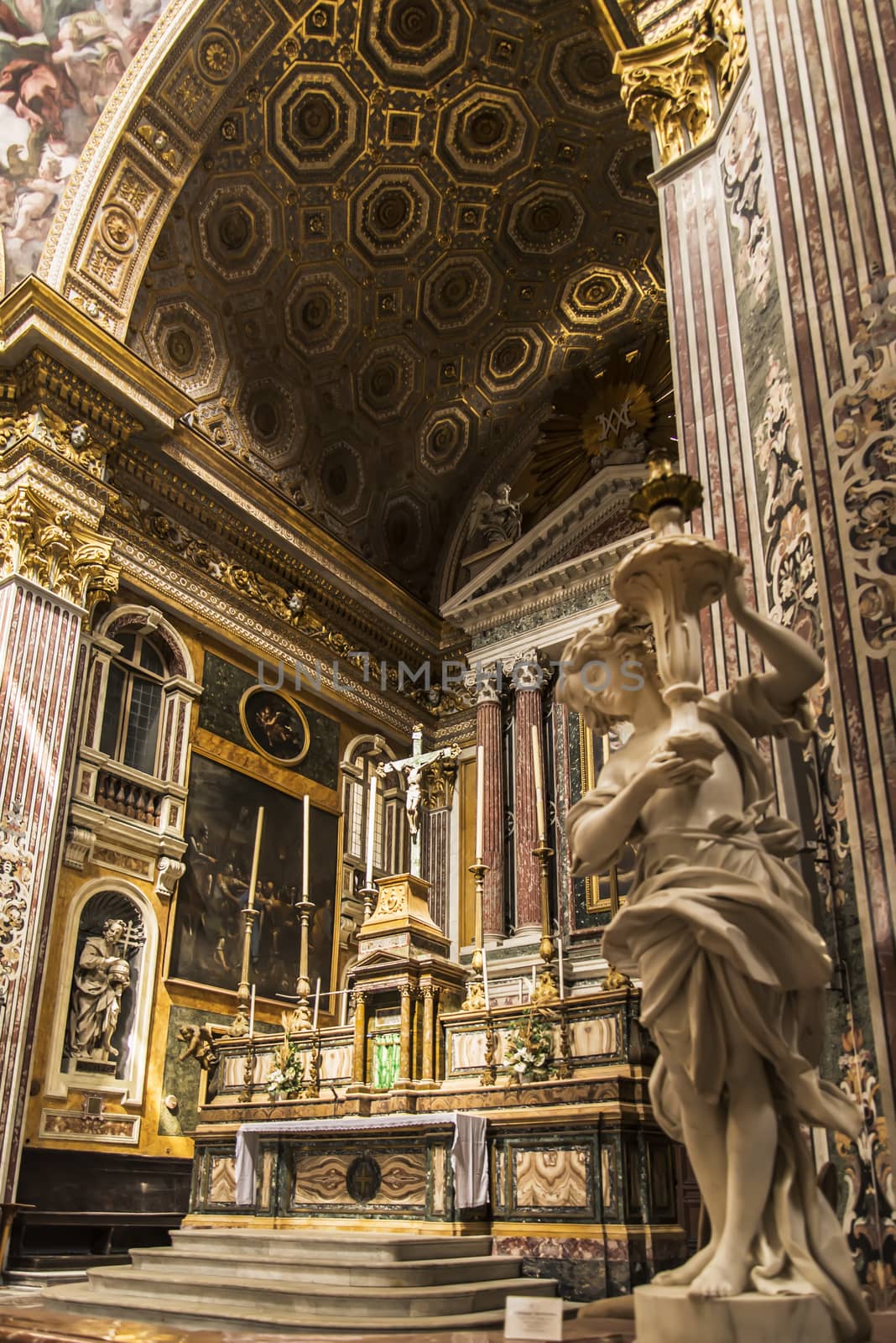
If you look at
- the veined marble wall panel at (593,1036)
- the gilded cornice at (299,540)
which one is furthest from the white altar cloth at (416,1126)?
the gilded cornice at (299,540)

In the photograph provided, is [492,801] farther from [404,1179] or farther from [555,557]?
[404,1179]

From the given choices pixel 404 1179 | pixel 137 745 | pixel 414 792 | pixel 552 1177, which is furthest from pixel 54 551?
pixel 552 1177

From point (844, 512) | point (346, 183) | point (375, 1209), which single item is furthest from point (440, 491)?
point (844, 512)

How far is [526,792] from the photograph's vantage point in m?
13.4

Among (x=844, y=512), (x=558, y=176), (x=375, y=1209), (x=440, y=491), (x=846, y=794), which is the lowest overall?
(x=375, y=1209)

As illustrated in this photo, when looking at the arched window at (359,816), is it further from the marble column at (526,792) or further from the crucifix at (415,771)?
the crucifix at (415,771)

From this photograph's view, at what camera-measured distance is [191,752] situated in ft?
39.0

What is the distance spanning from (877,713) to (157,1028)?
28.4 ft

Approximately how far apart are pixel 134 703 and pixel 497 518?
21.8 ft

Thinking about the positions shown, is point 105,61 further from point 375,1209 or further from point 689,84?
point 375,1209

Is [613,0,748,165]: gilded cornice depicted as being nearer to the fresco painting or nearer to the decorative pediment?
the fresco painting

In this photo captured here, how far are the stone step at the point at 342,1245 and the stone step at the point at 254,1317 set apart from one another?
565mm

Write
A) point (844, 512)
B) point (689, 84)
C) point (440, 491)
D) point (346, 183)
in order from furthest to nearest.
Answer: point (440, 491) → point (346, 183) → point (689, 84) → point (844, 512)

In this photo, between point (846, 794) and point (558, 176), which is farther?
point (558, 176)
